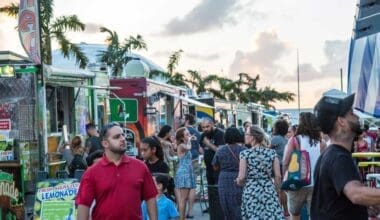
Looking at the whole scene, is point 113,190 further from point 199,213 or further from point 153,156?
point 199,213

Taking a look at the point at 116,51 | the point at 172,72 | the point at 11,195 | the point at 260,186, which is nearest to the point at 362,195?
the point at 260,186

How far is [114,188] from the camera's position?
616cm

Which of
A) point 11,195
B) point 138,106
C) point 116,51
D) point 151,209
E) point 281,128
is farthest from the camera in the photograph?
point 116,51

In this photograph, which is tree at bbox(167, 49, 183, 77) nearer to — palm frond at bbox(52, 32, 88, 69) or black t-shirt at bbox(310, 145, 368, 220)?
palm frond at bbox(52, 32, 88, 69)

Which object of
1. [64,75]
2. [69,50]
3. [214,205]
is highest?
[69,50]

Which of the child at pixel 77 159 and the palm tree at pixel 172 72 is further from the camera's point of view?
the palm tree at pixel 172 72

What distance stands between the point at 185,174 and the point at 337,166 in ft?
27.4

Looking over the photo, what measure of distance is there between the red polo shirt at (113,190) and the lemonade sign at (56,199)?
10.4ft

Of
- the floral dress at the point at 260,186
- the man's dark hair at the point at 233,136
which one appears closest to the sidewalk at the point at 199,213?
the man's dark hair at the point at 233,136

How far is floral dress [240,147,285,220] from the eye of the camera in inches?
360

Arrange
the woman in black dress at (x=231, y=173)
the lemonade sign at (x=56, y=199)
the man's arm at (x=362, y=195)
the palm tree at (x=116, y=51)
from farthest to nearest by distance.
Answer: the palm tree at (x=116, y=51)
the woman in black dress at (x=231, y=173)
the lemonade sign at (x=56, y=199)
the man's arm at (x=362, y=195)

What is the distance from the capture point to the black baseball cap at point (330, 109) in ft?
14.4

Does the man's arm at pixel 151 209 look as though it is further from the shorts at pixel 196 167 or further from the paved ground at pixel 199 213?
the shorts at pixel 196 167

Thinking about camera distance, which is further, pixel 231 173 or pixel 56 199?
pixel 231 173
